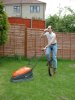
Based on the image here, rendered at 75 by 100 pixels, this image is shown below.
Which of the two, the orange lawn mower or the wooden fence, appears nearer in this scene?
the orange lawn mower

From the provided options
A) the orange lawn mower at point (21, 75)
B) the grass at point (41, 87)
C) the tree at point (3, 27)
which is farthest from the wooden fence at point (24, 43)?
the orange lawn mower at point (21, 75)

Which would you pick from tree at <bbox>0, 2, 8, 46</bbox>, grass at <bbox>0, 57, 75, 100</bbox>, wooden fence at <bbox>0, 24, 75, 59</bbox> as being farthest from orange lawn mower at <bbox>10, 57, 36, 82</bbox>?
wooden fence at <bbox>0, 24, 75, 59</bbox>

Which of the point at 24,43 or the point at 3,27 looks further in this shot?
the point at 24,43

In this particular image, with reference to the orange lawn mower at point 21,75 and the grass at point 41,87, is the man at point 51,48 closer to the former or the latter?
the grass at point 41,87

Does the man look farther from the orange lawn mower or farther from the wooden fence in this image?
the wooden fence

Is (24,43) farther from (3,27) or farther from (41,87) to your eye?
(41,87)

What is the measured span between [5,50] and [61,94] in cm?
977

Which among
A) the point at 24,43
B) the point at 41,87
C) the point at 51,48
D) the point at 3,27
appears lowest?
the point at 41,87

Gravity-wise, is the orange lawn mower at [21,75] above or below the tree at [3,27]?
below

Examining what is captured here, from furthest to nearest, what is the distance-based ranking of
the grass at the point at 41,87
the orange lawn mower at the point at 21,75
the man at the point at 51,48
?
the man at the point at 51,48, the orange lawn mower at the point at 21,75, the grass at the point at 41,87

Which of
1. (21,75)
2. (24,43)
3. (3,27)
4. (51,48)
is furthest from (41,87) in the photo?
(24,43)

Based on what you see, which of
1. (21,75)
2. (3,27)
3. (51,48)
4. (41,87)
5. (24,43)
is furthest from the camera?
(24,43)

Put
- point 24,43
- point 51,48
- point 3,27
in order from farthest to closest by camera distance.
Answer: point 24,43, point 3,27, point 51,48

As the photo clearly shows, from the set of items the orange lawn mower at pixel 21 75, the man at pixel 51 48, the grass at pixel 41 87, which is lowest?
the grass at pixel 41 87
